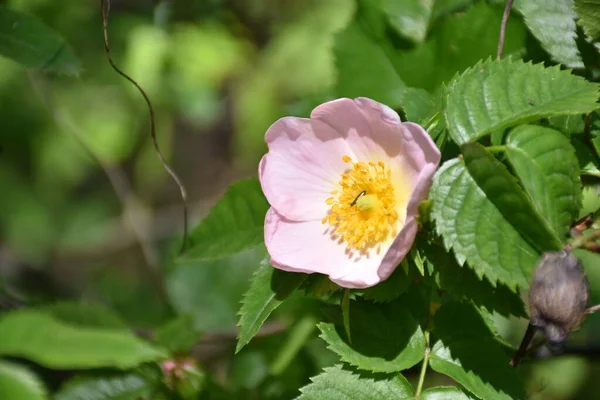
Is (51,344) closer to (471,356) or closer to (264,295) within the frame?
(264,295)

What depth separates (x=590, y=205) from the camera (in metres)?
2.01

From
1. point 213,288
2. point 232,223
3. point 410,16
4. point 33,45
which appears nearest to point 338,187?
point 232,223

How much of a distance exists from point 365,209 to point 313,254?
13cm

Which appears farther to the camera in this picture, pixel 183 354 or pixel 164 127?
pixel 164 127

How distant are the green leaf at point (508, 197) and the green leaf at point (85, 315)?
3.21 feet

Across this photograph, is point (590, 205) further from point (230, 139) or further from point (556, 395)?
point (230, 139)

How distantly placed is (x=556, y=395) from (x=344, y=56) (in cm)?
123

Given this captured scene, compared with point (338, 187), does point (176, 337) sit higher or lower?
lower

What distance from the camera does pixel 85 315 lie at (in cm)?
167

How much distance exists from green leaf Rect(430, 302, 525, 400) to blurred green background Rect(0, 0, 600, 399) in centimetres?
60

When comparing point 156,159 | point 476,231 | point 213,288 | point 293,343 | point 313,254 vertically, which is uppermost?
point 476,231

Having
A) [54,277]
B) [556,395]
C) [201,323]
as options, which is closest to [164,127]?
[54,277]

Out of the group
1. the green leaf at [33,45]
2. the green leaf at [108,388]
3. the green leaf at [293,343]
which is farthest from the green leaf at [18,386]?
the green leaf at [293,343]

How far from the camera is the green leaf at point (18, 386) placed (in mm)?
980
